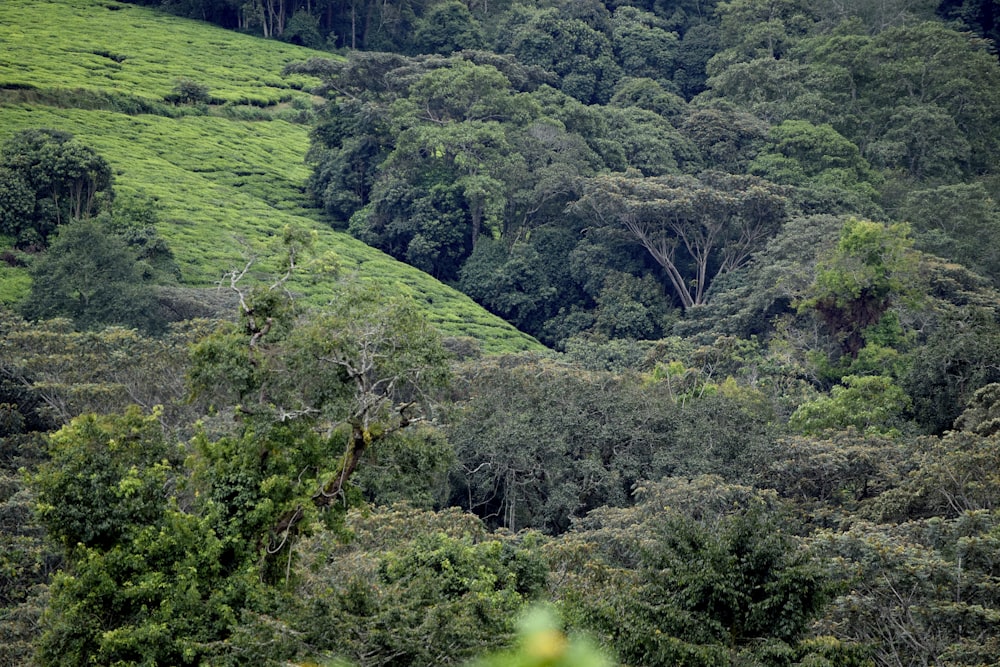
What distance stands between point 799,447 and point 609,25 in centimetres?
4023

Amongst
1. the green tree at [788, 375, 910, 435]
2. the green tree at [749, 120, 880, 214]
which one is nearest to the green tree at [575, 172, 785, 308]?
the green tree at [749, 120, 880, 214]

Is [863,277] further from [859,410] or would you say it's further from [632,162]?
[632,162]

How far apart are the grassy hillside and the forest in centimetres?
23

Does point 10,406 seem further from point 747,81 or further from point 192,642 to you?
point 747,81

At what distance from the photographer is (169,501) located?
489 inches

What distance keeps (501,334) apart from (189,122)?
2014cm

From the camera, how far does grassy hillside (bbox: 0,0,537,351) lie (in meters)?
37.6

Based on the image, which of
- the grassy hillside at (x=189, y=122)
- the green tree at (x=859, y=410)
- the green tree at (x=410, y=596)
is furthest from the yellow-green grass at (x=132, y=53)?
the green tree at (x=410, y=596)

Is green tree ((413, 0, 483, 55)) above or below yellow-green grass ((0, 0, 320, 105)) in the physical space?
above

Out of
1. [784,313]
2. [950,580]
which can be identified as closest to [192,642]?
[950,580]

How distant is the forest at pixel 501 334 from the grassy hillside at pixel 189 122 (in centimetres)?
23

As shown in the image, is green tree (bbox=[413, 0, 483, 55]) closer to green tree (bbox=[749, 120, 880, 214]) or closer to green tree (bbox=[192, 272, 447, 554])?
green tree (bbox=[749, 120, 880, 214])

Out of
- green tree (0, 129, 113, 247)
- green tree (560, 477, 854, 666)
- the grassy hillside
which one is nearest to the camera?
green tree (560, 477, 854, 666)

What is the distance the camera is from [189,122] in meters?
47.8
